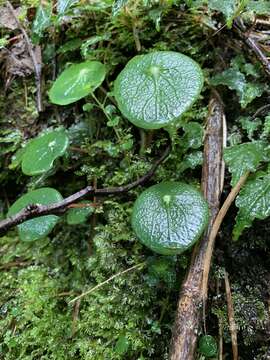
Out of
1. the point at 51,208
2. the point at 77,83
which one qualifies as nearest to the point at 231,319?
the point at 51,208

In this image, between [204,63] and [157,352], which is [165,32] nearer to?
[204,63]

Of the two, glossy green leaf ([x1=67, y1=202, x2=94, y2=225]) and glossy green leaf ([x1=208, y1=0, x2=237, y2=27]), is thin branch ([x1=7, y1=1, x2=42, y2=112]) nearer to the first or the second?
glossy green leaf ([x1=67, y1=202, x2=94, y2=225])

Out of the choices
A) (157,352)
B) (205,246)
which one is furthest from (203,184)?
(157,352)

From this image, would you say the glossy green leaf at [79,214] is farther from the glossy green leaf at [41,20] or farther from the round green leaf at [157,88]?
the glossy green leaf at [41,20]

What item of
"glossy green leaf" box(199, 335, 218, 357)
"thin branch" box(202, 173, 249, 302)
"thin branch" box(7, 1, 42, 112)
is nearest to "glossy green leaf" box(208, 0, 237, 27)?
"thin branch" box(202, 173, 249, 302)

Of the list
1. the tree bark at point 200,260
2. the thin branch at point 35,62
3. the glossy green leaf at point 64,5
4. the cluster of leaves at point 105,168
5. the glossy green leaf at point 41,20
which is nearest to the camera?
the tree bark at point 200,260

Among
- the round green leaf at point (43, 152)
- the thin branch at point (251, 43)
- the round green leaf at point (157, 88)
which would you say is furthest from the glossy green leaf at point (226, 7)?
the round green leaf at point (43, 152)
